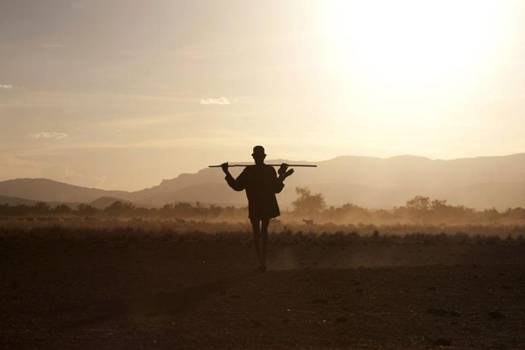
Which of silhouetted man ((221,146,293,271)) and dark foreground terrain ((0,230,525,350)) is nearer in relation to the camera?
dark foreground terrain ((0,230,525,350))

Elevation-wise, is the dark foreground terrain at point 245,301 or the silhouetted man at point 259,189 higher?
the silhouetted man at point 259,189

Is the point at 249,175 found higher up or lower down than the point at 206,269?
higher up

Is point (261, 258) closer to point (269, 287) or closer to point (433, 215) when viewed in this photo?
point (269, 287)

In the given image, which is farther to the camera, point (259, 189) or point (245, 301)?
point (259, 189)

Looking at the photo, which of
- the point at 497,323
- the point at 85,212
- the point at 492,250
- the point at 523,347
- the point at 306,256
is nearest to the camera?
the point at 523,347

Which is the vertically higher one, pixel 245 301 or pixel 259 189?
pixel 259 189

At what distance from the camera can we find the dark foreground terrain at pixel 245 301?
9336mm

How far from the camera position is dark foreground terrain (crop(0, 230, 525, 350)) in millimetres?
9336

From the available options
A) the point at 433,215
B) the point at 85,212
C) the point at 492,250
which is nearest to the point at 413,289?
the point at 492,250

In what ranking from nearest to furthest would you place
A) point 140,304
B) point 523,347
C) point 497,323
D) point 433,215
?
point 523,347 < point 497,323 < point 140,304 < point 433,215

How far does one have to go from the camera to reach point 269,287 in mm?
13234

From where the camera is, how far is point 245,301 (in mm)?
11922

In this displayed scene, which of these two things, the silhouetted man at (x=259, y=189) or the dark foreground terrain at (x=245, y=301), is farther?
the silhouetted man at (x=259, y=189)

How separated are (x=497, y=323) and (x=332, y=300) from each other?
268 centimetres
